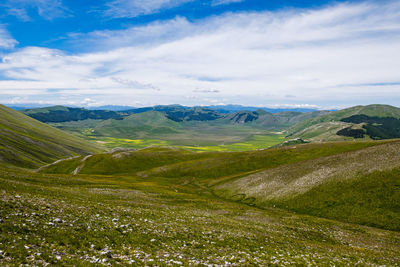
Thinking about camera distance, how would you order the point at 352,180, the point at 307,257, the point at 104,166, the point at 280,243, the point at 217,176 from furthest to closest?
the point at 104,166
the point at 217,176
the point at 352,180
the point at 280,243
the point at 307,257

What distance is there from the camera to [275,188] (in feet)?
204

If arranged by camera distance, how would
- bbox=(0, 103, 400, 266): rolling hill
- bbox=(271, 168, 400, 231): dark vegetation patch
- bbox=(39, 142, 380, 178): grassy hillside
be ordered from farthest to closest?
bbox=(39, 142, 380, 178): grassy hillside
bbox=(271, 168, 400, 231): dark vegetation patch
bbox=(0, 103, 400, 266): rolling hill

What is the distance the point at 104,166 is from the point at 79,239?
361 feet

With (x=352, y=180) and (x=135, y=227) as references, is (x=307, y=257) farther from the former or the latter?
(x=352, y=180)

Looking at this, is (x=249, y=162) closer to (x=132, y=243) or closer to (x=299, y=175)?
(x=299, y=175)

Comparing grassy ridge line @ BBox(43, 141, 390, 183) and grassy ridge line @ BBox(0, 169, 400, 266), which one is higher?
grassy ridge line @ BBox(0, 169, 400, 266)

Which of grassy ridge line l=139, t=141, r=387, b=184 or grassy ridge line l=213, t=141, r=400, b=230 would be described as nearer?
grassy ridge line l=213, t=141, r=400, b=230

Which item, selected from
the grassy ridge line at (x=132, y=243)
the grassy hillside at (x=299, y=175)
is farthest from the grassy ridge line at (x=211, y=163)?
the grassy ridge line at (x=132, y=243)

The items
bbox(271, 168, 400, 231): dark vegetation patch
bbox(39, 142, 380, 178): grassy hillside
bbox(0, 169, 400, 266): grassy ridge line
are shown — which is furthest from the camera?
bbox(39, 142, 380, 178): grassy hillside

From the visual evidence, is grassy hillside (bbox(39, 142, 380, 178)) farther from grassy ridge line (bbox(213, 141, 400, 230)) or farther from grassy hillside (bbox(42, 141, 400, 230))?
grassy ridge line (bbox(213, 141, 400, 230))

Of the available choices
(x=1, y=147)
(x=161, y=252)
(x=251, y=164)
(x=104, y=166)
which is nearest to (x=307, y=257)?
(x=161, y=252)

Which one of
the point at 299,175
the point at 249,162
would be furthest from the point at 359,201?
the point at 249,162

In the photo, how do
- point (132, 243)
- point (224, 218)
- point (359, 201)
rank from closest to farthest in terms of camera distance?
point (132, 243) < point (224, 218) < point (359, 201)

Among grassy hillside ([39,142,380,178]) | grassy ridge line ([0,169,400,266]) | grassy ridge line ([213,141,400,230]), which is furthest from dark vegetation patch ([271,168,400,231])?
grassy hillside ([39,142,380,178])
